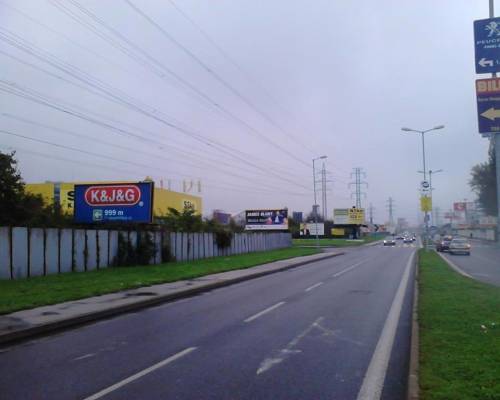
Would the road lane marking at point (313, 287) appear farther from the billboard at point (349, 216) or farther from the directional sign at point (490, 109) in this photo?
the billboard at point (349, 216)

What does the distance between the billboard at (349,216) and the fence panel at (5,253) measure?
320 feet

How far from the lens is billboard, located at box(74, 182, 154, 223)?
3225 centimetres

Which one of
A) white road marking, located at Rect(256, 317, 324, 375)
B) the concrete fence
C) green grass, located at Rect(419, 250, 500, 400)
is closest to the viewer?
green grass, located at Rect(419, 250, 500, 400)

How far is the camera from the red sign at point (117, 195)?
32.4 m

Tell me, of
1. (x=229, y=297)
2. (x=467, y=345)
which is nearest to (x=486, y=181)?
(x=229, y=297)

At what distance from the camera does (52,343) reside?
981 centimetres

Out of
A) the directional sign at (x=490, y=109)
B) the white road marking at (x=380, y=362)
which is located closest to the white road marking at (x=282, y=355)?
the white road marking at (x=380, y=362)

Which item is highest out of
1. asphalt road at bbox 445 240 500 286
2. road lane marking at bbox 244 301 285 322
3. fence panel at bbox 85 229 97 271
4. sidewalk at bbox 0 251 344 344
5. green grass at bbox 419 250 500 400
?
fence panel at bbox 85 229 97 271

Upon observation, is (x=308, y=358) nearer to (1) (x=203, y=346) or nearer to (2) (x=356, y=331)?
(1) (x=203, y=346)

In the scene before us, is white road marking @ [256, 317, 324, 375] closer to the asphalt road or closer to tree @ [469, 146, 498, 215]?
the asphalt road

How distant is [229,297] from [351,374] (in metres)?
9.94

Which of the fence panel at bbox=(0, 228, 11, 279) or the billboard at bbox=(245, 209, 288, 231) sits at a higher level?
the billboard at bbox=(245, 209, 288, 231)

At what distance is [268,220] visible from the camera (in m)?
73.9

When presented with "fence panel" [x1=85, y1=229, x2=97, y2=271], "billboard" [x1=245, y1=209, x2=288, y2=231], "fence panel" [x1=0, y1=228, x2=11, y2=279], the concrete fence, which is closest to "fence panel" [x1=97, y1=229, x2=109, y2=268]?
the concrete fence
